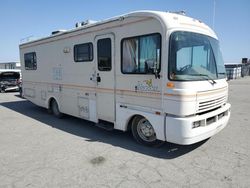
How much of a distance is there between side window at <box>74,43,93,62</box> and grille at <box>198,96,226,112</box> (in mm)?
3219

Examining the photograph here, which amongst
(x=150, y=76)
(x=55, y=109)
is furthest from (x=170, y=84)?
(x=55, y=109)

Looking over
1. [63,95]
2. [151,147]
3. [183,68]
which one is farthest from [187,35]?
[63,95]

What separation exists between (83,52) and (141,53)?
2229 mm

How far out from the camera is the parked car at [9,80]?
16734 mm

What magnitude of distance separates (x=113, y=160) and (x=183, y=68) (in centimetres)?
229

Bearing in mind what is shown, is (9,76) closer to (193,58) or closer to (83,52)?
(83,52)

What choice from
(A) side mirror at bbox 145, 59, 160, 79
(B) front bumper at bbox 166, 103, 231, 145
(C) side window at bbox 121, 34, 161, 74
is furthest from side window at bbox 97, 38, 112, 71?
(B) front bumper at bbox 166, 103, 231, 145

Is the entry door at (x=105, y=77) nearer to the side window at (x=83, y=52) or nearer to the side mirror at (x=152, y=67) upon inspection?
the side window at (x=83, y=52)

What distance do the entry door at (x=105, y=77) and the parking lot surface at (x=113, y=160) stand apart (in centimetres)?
69

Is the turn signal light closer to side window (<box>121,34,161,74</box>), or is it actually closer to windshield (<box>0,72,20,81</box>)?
side window (<box>121,34,161,74</box>)

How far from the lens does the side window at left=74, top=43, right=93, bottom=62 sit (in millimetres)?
5988

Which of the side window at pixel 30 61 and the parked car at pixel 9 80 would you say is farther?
the parked car at pixel 9 80

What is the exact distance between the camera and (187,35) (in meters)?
4.39

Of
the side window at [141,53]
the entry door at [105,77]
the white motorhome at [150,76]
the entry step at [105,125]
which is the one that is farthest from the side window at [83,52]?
the entry step at [105,125]
